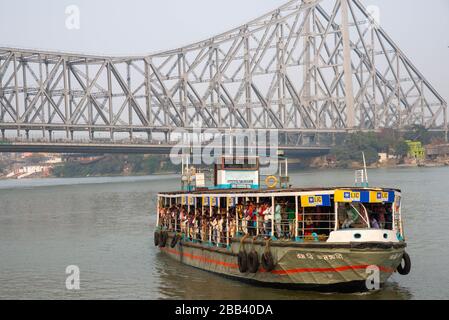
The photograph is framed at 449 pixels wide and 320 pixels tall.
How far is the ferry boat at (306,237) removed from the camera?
17.3 meters

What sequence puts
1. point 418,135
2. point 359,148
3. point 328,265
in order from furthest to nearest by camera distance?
point 418,135 → point 359,148 → point 328,265

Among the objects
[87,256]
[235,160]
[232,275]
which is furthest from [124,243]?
[232,275]

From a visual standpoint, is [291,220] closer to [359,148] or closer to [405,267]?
[405,267]

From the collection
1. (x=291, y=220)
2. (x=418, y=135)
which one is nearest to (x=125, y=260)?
(x=291, y=220)

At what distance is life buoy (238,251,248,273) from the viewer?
19.2m

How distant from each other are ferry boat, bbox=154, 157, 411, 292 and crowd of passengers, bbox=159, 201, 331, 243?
0.02 meters

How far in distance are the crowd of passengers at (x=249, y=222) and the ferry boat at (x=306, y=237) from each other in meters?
0.02

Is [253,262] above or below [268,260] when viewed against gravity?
below

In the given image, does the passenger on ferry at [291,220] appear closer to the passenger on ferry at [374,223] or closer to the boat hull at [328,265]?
the boat hull at [328,265]

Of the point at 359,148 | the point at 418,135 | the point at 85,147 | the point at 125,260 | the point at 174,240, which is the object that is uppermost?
the point at 418,135

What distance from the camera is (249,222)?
65.7 feet

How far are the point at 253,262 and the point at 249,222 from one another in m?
1.41

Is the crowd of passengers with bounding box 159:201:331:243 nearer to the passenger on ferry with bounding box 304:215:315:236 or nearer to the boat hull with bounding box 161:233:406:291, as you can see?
the passenger on ferry with bounding box 304:215:315:236

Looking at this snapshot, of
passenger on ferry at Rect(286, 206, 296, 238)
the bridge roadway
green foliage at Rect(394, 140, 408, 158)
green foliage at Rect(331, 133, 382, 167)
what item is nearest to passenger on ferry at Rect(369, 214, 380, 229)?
passenger on ferry at Rect(286, 206, 296, 238)
